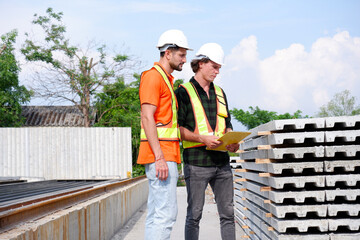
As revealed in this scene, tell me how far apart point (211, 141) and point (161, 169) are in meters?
0.85

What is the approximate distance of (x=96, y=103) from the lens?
1220 inches

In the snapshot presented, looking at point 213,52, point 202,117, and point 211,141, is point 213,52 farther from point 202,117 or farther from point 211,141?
point 211,141

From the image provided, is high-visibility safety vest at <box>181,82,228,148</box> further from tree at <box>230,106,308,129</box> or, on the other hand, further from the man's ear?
tree at <box>230,106,308,129</box>

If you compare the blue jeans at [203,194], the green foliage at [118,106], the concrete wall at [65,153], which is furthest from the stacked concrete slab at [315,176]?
the green foliage at [118,106]

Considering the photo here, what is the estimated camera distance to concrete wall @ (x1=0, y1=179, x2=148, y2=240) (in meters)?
3.46

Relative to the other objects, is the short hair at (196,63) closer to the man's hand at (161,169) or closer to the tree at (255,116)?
the man's hand at (161,169)

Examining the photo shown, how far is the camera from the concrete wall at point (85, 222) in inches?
136

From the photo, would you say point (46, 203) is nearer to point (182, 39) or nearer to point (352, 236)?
point (182, 39)

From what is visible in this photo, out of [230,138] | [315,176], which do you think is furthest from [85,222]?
[315,176]

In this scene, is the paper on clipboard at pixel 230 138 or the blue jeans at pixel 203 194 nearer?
the paper on clipboard at pixel 230 138

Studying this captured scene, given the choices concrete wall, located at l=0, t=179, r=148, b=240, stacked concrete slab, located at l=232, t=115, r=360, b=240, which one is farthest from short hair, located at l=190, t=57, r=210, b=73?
concrete wall, located at l=0, t=179, r=148, b=240

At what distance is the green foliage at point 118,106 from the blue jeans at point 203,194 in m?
22.7

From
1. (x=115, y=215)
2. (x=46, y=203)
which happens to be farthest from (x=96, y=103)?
(x=46, y=203)

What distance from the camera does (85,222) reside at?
519 cm
